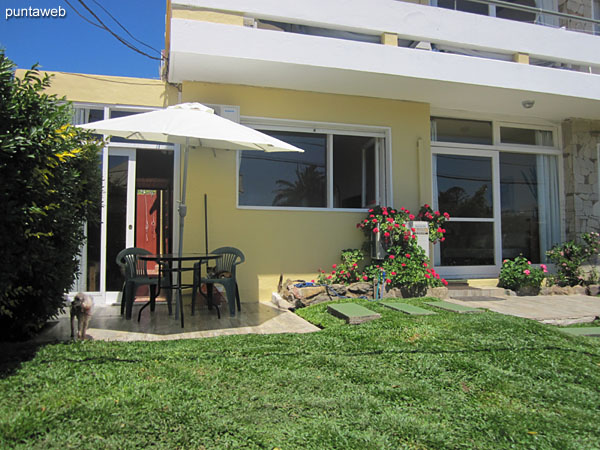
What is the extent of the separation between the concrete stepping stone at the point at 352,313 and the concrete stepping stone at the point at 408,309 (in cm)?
37

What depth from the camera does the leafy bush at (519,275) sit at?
6590mm

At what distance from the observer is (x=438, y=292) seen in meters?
5.99

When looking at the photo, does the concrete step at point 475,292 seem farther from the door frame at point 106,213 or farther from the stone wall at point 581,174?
the door frame at point 106,213

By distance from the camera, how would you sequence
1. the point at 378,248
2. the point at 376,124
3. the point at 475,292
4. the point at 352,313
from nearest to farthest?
the point at 352,313
the point at 378,248
the point at 475,292
the point at 376,124

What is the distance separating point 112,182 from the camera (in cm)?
591

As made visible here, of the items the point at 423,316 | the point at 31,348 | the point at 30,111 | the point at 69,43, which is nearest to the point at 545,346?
the point at 423,316

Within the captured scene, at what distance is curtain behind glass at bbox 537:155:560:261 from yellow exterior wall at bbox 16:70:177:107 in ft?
21.9

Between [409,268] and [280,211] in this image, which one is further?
[280,211]

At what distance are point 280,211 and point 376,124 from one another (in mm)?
2082

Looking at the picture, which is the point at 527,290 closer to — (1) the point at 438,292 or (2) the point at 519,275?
(2) the point at 519,275

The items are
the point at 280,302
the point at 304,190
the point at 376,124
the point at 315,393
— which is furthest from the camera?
the point at 376,124

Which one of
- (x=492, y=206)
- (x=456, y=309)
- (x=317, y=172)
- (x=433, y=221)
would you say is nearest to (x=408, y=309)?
(x=456, y=309)

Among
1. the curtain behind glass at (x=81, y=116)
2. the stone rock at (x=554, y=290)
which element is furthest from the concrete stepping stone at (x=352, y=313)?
the curtain behind glass at (x=81, y=116)

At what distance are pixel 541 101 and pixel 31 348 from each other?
7578 mm
